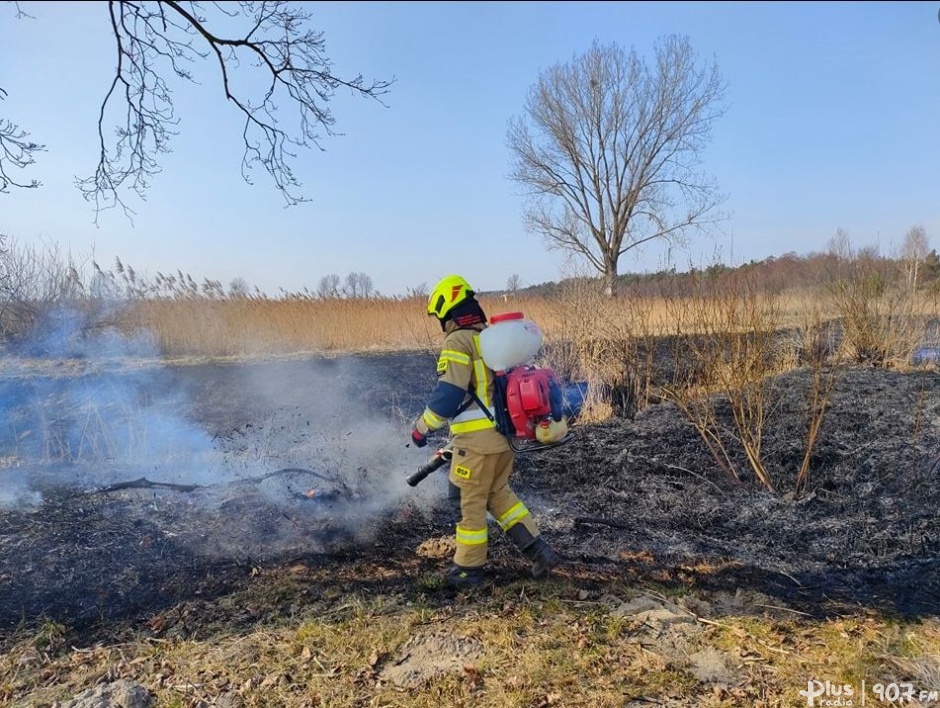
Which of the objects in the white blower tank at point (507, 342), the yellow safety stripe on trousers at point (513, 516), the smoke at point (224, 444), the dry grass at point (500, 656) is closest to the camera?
the dry grass at point (500, 656)

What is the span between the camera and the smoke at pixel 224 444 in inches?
176

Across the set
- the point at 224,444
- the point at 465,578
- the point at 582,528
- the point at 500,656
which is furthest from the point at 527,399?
the point at 224,444

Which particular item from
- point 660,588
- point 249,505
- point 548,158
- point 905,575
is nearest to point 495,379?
point 660,588

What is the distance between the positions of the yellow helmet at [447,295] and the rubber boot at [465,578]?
4.80 feet

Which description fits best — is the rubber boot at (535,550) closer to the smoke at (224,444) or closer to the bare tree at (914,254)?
the smoke at (224,444)

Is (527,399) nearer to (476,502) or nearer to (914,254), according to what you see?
(476,502)

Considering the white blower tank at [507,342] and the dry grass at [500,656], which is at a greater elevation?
the white blower tank at [507,342]

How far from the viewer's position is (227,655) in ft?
9.36

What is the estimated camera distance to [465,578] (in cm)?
345

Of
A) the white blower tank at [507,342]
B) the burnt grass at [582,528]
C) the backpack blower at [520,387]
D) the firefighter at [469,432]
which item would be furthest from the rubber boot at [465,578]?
the white blower tank at [507,342]

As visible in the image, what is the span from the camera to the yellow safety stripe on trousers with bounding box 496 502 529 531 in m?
3.55

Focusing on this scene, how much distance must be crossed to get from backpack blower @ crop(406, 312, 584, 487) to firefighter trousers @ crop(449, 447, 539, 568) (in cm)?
18

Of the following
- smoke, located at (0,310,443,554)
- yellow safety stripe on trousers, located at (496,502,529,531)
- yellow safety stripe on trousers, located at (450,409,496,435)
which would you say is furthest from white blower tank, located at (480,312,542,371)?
smoke, located at (0,310,443,554)

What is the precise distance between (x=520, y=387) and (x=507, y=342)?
0.85ft
